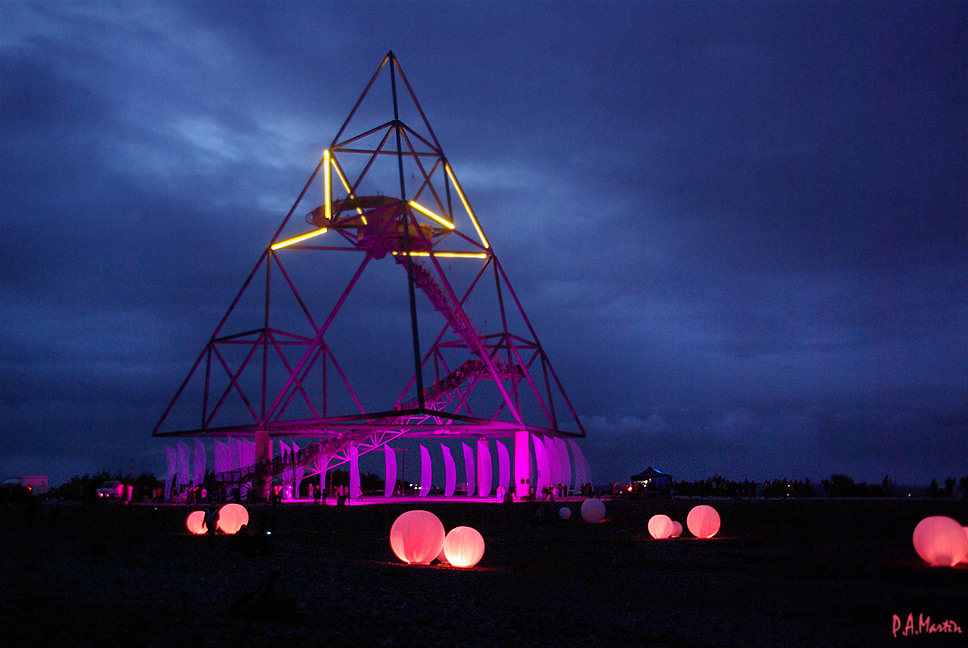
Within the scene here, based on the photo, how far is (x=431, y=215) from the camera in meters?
39.3

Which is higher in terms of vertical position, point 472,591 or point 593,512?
point 593,512

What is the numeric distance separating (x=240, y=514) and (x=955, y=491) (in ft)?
80.4

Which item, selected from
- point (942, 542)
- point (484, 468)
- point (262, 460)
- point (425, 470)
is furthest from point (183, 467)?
point (942, 542)

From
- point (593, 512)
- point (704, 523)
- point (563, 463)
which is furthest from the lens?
point (563, 463)

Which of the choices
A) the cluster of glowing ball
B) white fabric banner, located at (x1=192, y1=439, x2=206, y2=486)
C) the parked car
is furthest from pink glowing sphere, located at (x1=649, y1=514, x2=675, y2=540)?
white fabric banner, located at (x1=192, y1=439, x2=206, y2=486)

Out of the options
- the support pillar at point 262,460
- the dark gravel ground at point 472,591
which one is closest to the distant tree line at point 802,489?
the dark gravel ground at point 472,591

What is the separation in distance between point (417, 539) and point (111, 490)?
27.8m

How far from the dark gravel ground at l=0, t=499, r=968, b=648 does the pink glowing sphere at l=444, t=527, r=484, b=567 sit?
390 millimetres

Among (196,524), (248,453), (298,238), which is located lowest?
(196,524)

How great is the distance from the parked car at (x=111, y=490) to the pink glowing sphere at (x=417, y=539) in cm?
2472

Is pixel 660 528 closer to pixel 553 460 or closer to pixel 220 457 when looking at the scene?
pixel 553 460

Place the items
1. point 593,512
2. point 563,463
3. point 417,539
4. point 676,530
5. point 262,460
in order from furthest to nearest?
point 563,463
point 262,460
point 593,512
point 676,530
point 417,539

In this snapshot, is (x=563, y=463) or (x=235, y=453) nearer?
(x=235, y=453)

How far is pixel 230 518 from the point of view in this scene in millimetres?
21812
